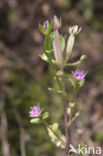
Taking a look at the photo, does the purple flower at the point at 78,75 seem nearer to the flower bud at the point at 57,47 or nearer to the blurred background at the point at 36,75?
the flower bud at the point at 57,47

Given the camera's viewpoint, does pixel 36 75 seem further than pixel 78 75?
Yes

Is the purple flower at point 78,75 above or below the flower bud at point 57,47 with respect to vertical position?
below

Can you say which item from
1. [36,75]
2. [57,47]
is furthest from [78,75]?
[36,75]

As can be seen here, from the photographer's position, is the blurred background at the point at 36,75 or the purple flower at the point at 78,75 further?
the blurred background at the point at 36,75

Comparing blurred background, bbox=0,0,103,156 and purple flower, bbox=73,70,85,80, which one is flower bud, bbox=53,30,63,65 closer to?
purple flower, bbox=73,70,85,80

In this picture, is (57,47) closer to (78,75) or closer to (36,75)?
(78,75)

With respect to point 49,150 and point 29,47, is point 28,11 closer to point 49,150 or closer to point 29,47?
point 29,47

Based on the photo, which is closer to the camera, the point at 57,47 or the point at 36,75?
the point at 57,47

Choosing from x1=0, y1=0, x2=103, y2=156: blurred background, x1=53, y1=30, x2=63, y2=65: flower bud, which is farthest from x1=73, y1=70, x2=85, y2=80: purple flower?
x1=0, y1=0, x2=103, y2=156: blurred background

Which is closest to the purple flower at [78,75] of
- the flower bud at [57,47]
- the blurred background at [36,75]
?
the flower bud at [57,47]
